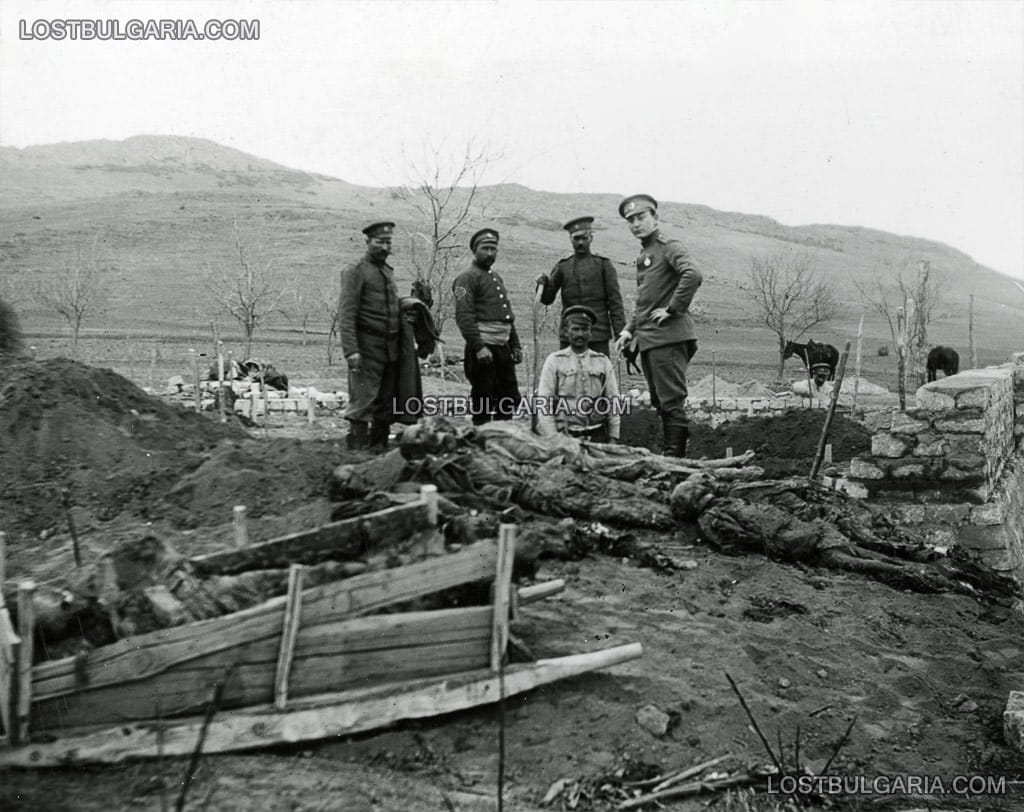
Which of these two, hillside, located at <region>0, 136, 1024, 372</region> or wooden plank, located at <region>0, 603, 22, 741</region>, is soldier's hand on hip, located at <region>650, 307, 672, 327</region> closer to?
wooden plank, located at <region>0, 603, 22, 741</region>

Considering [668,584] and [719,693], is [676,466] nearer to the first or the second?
[668,584]

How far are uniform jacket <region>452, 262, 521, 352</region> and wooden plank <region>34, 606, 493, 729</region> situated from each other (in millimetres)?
3952

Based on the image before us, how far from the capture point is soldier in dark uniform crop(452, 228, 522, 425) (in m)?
7.07

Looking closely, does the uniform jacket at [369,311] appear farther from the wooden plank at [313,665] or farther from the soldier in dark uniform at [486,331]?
the wooden plank at [313,665]

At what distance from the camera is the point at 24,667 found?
292 cm

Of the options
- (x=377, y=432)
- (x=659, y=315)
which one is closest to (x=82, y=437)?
(x=377, y=432)

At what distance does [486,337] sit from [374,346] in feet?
3.09

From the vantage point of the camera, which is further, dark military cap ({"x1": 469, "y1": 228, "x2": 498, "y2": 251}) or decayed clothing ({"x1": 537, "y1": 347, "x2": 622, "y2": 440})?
dark military cap ({"x1": 469, "y1": 228, "x2": 498, "y2": 251})

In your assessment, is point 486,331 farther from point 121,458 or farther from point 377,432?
point 121,458

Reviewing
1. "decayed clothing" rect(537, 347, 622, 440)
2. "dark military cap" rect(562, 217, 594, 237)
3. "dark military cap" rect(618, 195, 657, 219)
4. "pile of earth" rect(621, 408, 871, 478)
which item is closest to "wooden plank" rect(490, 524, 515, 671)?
"decayed clothing" rect(537, 347, 622, 440)

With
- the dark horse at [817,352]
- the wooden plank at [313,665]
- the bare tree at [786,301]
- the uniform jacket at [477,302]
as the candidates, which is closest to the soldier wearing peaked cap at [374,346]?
the uniform jacket at [477,302]

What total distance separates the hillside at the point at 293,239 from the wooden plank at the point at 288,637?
1121 inches

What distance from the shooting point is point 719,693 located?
357 cm

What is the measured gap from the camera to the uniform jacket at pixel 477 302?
7043mm
